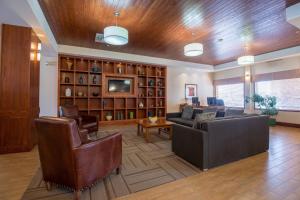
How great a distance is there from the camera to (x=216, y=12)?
10.4 ft

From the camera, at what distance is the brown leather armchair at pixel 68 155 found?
1.67 metres

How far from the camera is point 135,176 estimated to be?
91.4 inches

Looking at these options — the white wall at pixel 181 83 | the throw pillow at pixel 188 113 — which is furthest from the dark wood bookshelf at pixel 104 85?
the throw pillow at pixel 188 113

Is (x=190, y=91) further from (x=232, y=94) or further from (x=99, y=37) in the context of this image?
(x=99, y=37)

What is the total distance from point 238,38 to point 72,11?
432 centimetres

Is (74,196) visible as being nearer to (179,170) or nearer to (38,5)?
(179,170)

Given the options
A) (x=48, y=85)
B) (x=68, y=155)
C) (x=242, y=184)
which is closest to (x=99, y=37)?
(x=48, y=85)

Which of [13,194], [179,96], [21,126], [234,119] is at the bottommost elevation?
[13,194]

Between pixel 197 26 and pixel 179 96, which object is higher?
pixel 197 26

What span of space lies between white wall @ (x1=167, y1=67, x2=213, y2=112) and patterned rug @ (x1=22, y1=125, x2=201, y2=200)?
14.5 feet

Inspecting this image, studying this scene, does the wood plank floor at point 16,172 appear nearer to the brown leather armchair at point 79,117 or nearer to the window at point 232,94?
the brown leather armchair at point 79,117

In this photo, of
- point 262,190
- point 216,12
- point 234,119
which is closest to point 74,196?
point 262,190

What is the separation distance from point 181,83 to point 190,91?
71 cm

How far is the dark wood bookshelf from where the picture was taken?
5.83 meters
